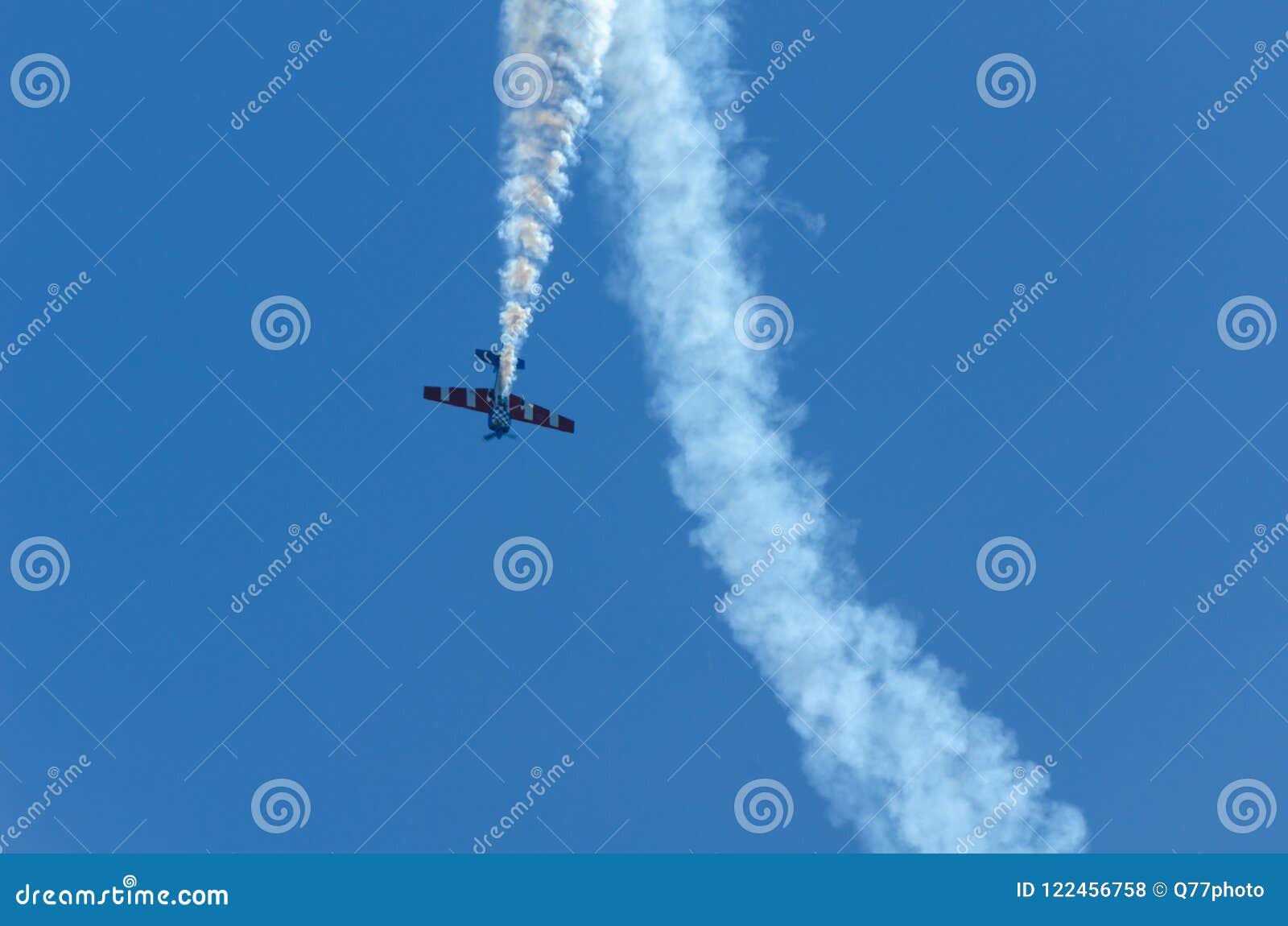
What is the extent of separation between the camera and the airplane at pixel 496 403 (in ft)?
242

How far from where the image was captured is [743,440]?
76.6 m

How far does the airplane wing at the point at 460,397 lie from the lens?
75.6 m

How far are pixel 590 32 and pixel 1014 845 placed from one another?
47.4 metres

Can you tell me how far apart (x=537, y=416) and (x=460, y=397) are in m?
4.21

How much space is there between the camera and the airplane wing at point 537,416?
246 ft

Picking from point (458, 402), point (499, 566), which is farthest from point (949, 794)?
point (458, 402)

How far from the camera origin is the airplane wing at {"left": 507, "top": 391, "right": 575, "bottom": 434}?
246 ft

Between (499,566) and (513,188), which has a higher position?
(513,188)

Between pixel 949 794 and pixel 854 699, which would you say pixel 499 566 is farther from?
pixel 949 794

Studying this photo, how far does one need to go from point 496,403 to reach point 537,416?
3.01 metres

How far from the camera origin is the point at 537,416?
76.4 m

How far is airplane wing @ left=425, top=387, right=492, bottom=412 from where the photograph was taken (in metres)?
75.6

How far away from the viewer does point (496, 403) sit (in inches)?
2923

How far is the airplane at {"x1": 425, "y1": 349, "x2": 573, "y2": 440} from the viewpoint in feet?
242
